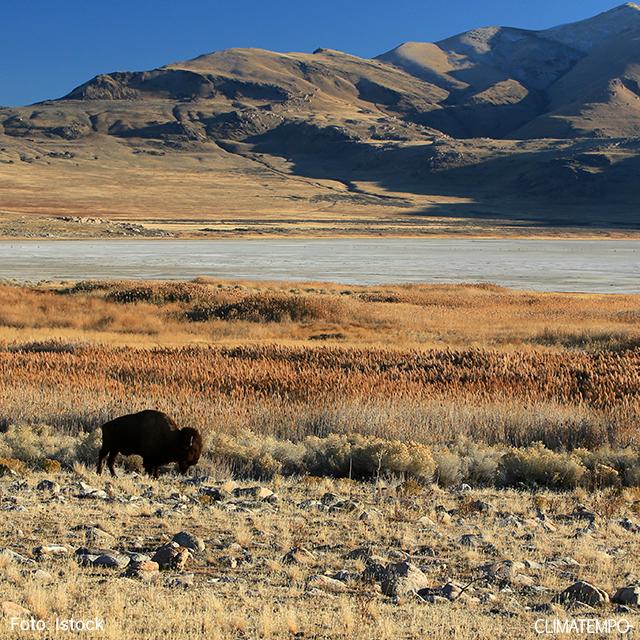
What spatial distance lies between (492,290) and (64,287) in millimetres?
20187

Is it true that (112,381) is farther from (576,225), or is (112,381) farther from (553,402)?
(576,225)

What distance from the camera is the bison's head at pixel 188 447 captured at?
970cm

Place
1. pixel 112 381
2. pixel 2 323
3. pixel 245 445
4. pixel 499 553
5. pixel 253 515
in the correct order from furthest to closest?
pixel 2 323, pixel 112 381, pixel 245 445, pixel 253 515, pixel 499 553

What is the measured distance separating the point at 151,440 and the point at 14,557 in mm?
2982

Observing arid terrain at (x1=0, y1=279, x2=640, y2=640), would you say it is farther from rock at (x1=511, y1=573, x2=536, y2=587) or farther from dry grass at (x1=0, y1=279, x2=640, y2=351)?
dry grass at (x1=0, y1=279, x2=640, y2=351)

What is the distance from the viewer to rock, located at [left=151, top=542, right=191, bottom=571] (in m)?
6.71

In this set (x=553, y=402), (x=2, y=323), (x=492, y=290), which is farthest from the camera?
(x=492, y=290)

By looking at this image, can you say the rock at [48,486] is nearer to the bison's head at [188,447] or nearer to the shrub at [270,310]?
the bison's head at [188,447]

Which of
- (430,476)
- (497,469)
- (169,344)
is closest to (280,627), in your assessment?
(430,476)

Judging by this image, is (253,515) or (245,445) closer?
(253,515)

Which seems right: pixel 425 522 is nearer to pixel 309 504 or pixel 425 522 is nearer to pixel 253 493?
pixel 309 504

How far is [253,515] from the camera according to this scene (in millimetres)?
8367

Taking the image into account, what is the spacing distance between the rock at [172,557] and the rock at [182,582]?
0.85 feet

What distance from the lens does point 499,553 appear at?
24.3 ft
